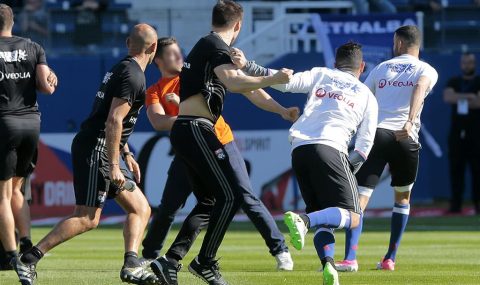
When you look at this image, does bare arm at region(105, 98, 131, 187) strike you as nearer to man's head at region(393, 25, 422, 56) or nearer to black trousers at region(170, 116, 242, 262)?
black trousers at region(170, 116, 242, 262)

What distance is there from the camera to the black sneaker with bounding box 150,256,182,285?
31.8ft

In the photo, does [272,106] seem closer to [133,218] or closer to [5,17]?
[133,218]

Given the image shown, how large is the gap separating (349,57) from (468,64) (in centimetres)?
1057

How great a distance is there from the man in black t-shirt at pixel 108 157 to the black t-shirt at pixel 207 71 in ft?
1.59

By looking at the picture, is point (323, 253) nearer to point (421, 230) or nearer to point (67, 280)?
point (67, 280)

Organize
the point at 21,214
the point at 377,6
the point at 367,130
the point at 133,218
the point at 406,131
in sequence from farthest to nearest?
the point at 377,6
the point at 21,214
the point at 406,131
the point at 133,218
the point at 367,130

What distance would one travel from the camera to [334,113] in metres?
9.88

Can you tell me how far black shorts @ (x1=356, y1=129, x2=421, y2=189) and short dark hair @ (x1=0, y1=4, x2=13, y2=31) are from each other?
3601 millimetres

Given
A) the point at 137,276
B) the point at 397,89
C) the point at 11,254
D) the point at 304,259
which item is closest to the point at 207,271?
the point at 137,276

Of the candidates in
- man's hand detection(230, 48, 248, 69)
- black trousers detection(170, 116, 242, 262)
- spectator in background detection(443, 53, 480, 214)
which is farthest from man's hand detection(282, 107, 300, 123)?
spectator in background detection(443, 53, 480, 214)

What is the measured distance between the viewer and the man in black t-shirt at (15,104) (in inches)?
428

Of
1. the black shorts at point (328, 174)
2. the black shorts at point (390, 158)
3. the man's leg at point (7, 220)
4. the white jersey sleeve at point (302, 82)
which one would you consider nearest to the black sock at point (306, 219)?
the black shorts at point (328, 174)

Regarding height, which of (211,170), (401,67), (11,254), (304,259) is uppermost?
(401,67)

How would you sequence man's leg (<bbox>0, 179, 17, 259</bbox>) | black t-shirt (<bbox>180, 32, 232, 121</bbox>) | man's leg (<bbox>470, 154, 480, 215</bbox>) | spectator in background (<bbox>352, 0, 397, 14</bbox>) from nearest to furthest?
1. black t-shirt (<bbox>180, 32, 232, 121</bbox>)
2. man's leg (<bbox>0, 179, 17, 259</bbox>)
3. man's leg (<bbox>470, 154, 480, 215</bbox>)
4. spectator in background (<bbox>352, 0, 397, 14</bbox>)
